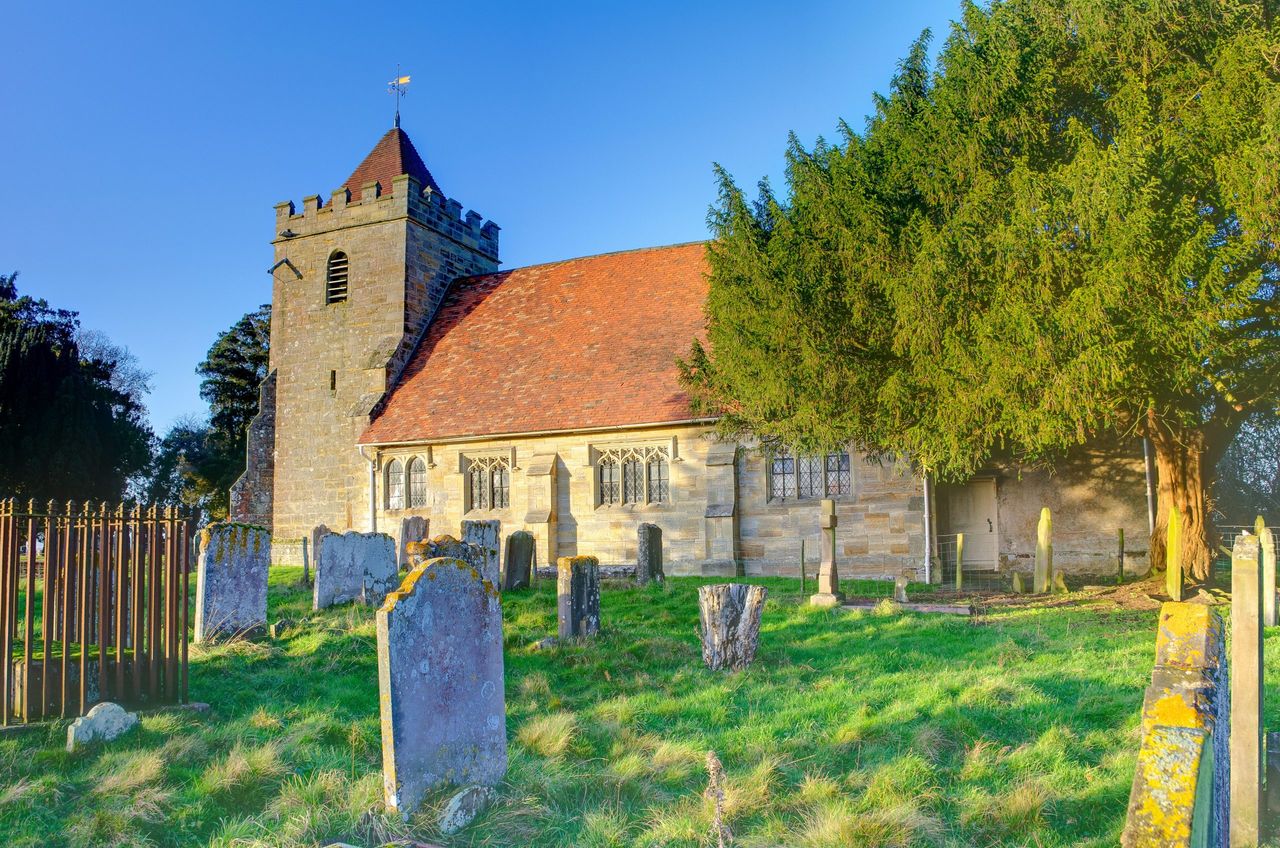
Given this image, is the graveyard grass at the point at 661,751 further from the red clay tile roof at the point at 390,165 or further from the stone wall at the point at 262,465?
the red clay tile roof at the point at 390,165

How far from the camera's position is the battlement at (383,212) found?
1018 inches

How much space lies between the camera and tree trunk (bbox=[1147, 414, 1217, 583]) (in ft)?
48.4

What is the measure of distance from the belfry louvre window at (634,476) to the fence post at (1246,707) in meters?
15.1

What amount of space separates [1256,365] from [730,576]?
9.79 metres

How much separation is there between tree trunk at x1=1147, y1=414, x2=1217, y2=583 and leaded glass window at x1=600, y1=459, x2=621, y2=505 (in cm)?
1066

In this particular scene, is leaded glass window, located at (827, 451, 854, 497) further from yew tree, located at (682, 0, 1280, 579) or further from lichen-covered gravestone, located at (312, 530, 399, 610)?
lichen-covered gravestone, located at (312, 530, 399, 610)

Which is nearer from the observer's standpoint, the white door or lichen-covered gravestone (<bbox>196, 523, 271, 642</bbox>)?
lichen-covered gravestone (<bbox>196, 523, 271, 642</bbox>)

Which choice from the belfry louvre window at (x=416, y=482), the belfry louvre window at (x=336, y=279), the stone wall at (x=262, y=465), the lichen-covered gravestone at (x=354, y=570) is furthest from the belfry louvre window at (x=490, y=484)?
the lichen-covered gravestone at (x=354, y=570)

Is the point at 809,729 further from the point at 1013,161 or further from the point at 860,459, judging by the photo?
the point at 860,459

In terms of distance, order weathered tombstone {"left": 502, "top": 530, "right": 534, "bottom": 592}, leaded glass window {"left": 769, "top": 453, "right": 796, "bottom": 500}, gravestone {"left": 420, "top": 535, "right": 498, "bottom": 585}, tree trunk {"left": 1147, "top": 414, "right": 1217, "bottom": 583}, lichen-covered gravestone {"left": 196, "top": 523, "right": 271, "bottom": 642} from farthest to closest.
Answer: leaded glass window {"left": 769, "top": 453, "right": 796, "bottom": 500} < weathered tombstone {"left": 502, "top": 530, "right": 534, "bottom": 592} < tree trunk {"left": 1147, "top": 414, "right": 1217, "bottom": 583} < lichen-covered gravestone {"left": 196, "top": 523, "right": 271, "bottom": 642} < gravestone {"left": 420, "top": 535, "right": 498, "bottom": 585}

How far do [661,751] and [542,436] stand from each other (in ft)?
49.1

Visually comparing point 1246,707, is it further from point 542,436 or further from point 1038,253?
point 542,436

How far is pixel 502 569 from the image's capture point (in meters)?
15.7

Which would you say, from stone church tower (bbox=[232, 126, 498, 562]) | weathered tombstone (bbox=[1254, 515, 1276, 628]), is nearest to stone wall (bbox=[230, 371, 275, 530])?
stone church tower (bbox=[232, 126, 498, 562])
